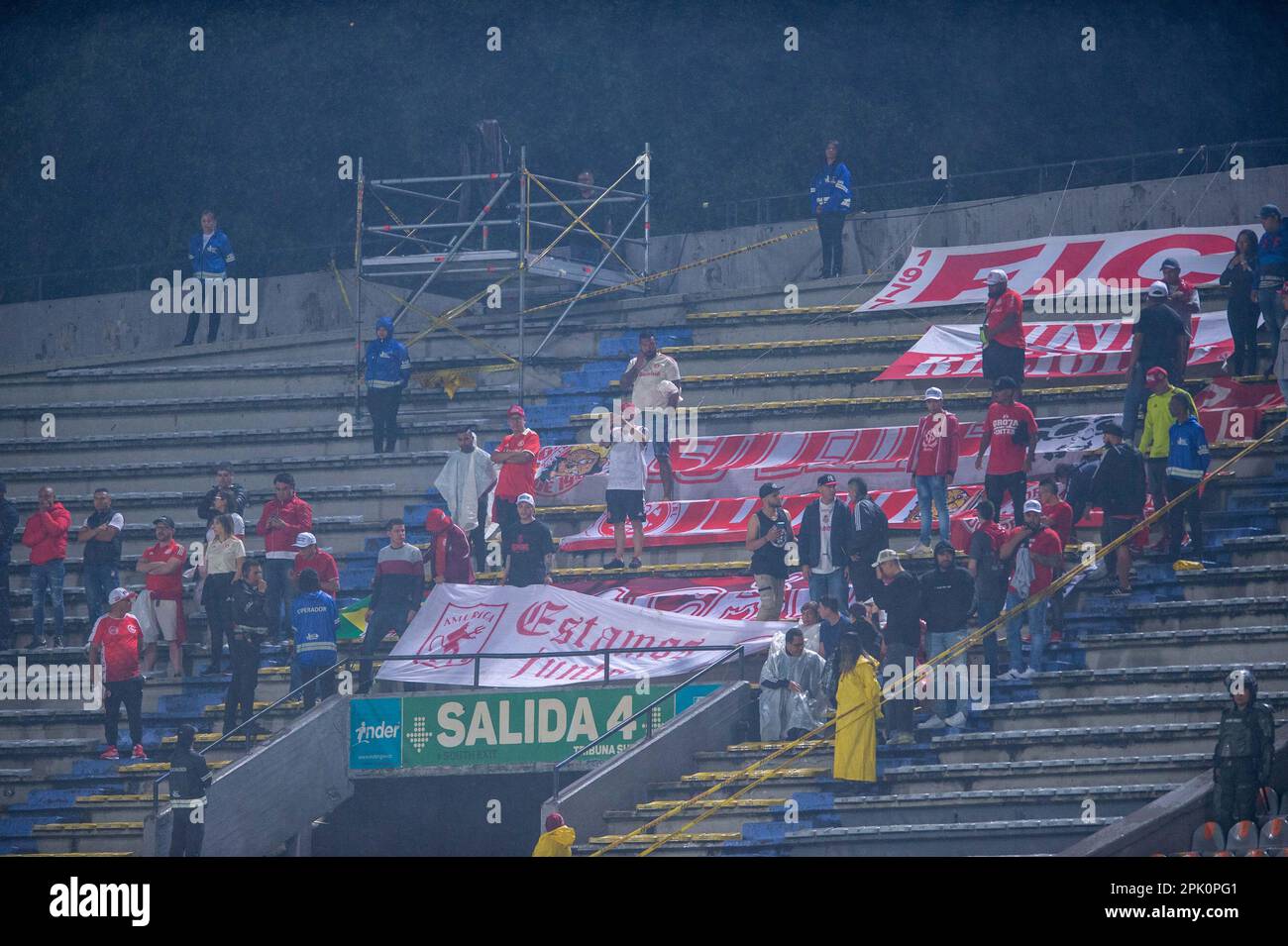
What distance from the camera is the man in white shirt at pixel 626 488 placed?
2228 centimetres

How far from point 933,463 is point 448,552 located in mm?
5149

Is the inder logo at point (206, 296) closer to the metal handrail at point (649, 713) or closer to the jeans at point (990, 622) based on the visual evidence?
the metal handrail at point (649, 713)

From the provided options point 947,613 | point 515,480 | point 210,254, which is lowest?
point 947,613

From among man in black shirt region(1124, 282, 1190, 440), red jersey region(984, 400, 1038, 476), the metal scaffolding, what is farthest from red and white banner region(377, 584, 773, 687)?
the metal scaffolding

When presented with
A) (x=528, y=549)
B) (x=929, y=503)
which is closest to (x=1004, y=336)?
(x=929, y=503)

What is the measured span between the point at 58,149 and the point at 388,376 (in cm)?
1024

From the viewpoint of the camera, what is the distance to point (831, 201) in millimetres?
27297

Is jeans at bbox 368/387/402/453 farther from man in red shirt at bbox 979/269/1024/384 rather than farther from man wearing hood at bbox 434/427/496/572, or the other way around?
man in red shirt at bbox 979/269/1024/384

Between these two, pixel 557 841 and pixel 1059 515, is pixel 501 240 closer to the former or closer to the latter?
pixel 1059 515

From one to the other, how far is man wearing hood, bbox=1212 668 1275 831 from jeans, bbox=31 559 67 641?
42.3 ft

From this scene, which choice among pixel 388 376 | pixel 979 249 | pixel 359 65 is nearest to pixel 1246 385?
pixel 979 249

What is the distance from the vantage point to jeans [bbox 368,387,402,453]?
2517 cm

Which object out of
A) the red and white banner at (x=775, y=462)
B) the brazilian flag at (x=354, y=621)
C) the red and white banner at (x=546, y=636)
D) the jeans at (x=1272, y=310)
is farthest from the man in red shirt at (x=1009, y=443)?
the brazilian flag at (x=354, y=621)
